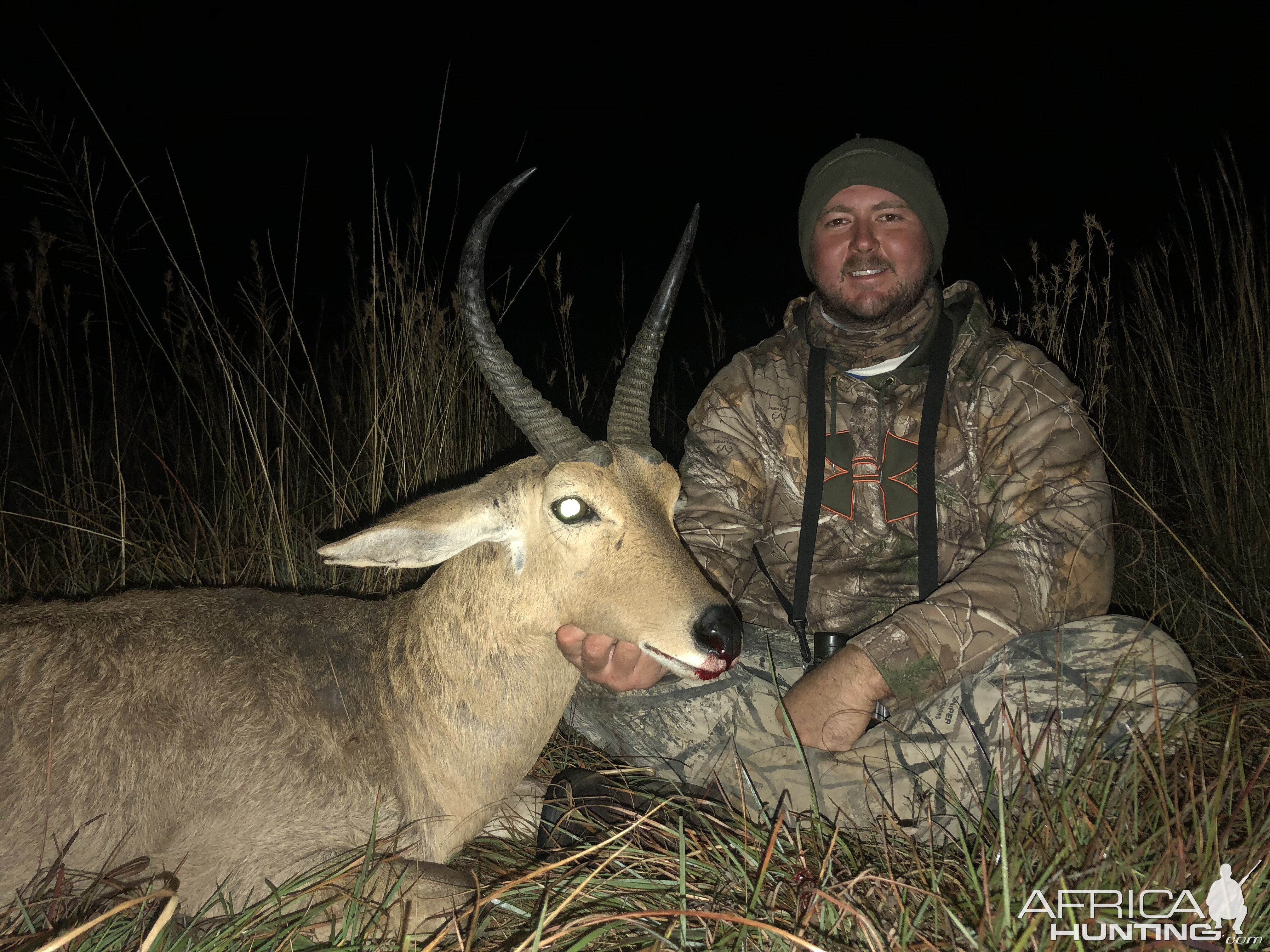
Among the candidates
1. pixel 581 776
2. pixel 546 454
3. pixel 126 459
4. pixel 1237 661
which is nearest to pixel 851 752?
pixel 581 776

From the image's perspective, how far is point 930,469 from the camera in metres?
4.45

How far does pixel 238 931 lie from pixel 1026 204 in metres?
41.8

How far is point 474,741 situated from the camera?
3668 mm

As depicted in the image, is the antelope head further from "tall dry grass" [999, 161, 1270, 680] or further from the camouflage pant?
"tall dry grass" [999, 161, 1270, 680]

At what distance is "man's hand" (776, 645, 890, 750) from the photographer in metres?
3.66

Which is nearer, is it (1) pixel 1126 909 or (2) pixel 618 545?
(1) pixel 1126 909

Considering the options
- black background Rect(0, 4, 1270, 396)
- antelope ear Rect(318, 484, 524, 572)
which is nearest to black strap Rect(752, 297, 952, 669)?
antelope ear Rect(318, 484, 524, 572)

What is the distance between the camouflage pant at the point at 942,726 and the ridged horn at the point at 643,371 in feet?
4.67

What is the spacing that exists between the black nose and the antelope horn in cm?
92

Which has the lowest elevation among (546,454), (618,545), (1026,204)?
(618,545)

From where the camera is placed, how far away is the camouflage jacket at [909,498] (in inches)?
151

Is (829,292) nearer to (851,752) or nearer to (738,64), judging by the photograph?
(851,752)

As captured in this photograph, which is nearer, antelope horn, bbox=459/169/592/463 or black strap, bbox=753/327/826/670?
antelope horn, bbox=459/169/592/463

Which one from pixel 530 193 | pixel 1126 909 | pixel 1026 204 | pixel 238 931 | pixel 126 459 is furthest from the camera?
pixel 530 193
